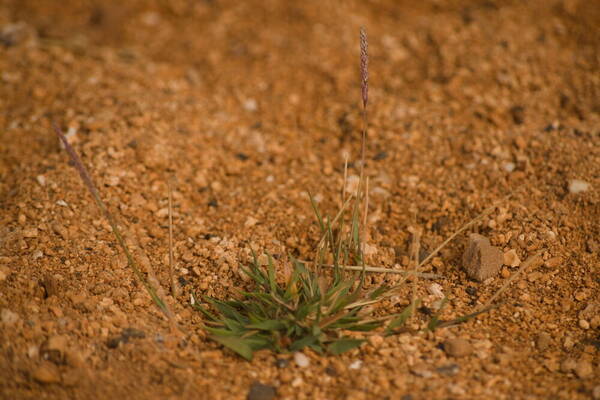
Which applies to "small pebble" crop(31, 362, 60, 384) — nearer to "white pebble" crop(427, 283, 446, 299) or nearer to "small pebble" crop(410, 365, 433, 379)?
"small pebble" crop(410, 365, 433, 379)

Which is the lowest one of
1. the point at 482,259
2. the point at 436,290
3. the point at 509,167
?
the point at 436,290

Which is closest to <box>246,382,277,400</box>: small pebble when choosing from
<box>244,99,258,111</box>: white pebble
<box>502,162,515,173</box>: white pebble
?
<box>502,162,515,173</box>: white pebble

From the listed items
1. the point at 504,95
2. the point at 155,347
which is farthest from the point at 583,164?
the point at 155,347

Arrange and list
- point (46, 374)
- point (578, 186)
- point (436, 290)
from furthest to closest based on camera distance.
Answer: point (578, 186)
point (436, 290)
point (46, 374)

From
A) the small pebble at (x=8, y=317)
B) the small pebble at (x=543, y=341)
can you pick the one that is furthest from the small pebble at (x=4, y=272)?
the small pebble at (x=543, y=341)

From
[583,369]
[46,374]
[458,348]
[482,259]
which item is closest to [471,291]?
[482,259]

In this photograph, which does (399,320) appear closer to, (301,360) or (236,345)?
(301,360)
